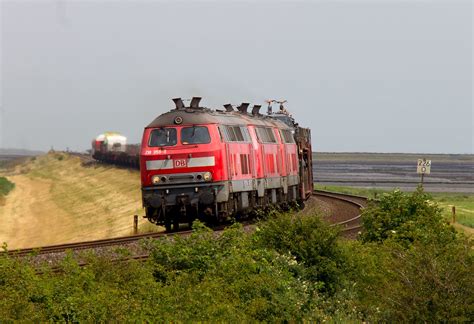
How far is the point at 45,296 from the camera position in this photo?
15.4 m

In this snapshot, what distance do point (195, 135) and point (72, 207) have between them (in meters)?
43.2

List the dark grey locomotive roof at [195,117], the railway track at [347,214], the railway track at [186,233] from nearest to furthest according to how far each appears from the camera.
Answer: the railway track at [186,233] → the dark grey locomotive roof at [195,117] → the railway track at [347,214]

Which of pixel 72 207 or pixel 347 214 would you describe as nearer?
pixel 347 214

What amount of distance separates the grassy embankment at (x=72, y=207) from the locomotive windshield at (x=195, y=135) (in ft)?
37.6

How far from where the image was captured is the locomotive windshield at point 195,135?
26.9 metres

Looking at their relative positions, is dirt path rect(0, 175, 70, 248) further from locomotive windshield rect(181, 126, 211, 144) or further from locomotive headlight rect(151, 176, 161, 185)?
locomotive windshield rect(181, 126, 211, 144)

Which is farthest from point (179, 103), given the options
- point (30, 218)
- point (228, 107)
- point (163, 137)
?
point (30, 218)

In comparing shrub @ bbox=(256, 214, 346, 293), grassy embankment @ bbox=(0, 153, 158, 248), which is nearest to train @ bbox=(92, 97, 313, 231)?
shrub @ bbox=(256, 214, 346, 293)

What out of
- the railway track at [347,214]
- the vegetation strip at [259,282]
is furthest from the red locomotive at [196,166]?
the vegetation strip at [259,282]

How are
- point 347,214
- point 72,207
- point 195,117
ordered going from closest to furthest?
point 195,117 < point 347,214 < point 72,207

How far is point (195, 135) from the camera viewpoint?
27.0m

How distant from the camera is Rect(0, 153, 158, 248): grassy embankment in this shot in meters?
49.8

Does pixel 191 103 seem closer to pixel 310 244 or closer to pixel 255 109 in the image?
pixel 255 109

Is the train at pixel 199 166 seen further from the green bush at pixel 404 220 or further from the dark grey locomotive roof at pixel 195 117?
the green bush at pixel 404 220
